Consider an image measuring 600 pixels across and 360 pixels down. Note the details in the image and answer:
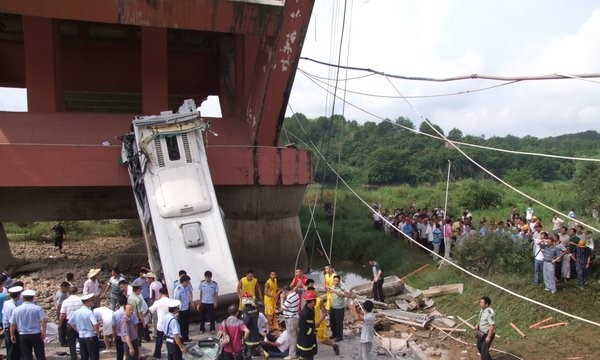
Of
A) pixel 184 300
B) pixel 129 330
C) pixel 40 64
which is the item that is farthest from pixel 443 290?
pixel 40 64

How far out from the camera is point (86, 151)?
12.0 metres

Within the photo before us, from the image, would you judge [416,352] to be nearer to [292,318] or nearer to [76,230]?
[292,318]

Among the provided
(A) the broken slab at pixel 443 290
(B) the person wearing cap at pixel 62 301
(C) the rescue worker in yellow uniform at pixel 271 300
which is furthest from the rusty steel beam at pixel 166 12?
(A) the broken slab at pixel 443 290

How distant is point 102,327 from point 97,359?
40 cm

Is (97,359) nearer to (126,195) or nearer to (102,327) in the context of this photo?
(102,327)

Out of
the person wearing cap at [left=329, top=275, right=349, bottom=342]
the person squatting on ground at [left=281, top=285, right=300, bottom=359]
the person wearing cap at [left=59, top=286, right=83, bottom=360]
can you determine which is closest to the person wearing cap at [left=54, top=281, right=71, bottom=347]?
the person wearing cap at [left=59, top=286, right=83, bottom=360]

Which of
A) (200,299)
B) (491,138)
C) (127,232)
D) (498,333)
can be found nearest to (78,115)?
(200,299)

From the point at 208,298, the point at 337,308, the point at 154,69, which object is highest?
the point at 154,69

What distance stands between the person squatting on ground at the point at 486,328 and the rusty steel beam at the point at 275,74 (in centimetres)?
724

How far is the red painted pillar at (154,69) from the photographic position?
44.9ft

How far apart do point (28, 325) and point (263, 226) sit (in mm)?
7994

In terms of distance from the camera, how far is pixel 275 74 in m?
12.6

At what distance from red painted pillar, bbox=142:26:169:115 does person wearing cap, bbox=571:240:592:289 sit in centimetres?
966

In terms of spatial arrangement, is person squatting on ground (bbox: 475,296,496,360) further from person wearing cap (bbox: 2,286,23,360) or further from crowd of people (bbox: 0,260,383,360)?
person wearing cap (bbox: 2,286,23,360)
